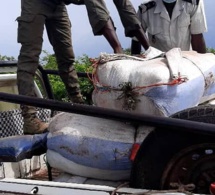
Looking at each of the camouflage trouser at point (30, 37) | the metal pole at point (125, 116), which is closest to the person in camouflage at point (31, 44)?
the camouflage trouser at point (30, 37)

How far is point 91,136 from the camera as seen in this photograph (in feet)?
8.02

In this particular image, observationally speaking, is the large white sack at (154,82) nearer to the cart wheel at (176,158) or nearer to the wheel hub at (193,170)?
the cart wheel at (176,158)

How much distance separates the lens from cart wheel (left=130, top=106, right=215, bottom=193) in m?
2.12

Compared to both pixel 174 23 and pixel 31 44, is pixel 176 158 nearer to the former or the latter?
pixel 31 44

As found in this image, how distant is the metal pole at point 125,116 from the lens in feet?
6.64

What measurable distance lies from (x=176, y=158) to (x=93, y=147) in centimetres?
44

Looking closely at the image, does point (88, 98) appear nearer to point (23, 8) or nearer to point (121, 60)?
point (23, 8)

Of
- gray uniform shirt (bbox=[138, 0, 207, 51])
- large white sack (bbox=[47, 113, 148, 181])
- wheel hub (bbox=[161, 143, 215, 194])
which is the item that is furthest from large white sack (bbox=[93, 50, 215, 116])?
gray uniform shirt (bbox=[138, 0, 207, 51])

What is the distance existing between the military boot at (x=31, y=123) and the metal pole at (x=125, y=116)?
768 mm

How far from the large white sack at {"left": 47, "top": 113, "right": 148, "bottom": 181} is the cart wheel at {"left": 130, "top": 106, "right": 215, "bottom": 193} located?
0.16 meters

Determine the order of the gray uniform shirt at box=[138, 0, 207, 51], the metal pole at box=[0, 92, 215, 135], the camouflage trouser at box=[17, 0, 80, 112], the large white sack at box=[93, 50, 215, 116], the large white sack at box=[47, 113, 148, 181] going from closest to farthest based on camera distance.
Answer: the metal pole at box=[0, 92, 215, 135] → the large white sack at box=[47, 113, 148, 181] → the large white sack at box=[93, 50, 215, 116] → the camouflage trouser at box=[17, 0, 80, 112] → the gray uniform shirt at box=[138, 0, 207, 51]

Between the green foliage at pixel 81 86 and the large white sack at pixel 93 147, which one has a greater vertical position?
the large white sack at pixel 93 147

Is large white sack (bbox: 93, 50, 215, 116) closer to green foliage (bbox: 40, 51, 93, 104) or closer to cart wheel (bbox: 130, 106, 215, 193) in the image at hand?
cart wheel (bbox: 130, 106, 215, 193)

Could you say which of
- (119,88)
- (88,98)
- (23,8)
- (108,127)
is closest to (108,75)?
(119,88)
